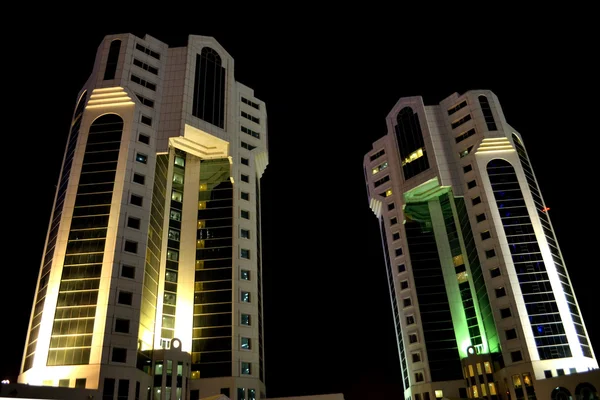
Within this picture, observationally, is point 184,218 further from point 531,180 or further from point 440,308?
point 531,180

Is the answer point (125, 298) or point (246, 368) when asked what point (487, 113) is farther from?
point (125, 298)

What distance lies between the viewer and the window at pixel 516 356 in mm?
82562

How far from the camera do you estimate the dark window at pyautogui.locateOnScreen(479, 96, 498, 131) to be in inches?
4151

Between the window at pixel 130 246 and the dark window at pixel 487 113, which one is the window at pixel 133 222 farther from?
the dark window at pixel 487 113

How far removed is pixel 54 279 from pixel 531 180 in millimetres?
89172

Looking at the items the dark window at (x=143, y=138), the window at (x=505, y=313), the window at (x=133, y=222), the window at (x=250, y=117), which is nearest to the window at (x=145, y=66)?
the dark window at (x=143, y=138)

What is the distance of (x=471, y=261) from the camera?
101 m

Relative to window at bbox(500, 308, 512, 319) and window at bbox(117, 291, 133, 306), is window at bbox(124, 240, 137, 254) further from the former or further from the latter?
window at bbox(500, 308, 512, 319)

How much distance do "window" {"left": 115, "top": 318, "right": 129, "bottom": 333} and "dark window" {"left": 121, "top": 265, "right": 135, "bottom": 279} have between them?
6450mm

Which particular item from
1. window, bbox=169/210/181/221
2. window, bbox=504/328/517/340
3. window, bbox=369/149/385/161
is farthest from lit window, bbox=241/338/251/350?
window, bbox=369/149/385/161

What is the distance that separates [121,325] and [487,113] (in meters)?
84.0

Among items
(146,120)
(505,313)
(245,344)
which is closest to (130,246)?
(245,344)

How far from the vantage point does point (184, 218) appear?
92.9 metres

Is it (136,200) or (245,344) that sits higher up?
(136,200)
